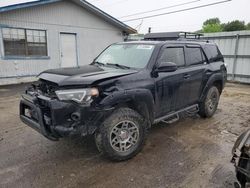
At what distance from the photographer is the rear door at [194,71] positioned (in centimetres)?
456

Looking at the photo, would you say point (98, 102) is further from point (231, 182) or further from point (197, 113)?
point (197, 113)

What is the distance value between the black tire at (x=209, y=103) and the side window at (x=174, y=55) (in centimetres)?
133

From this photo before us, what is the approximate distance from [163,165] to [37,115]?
202cm

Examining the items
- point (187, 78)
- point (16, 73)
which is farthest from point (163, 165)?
point (16, 73)

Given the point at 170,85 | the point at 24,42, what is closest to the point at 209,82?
the point at 170,85

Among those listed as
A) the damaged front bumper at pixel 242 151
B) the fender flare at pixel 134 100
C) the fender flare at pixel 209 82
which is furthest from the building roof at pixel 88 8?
the damaged front bumper at pixel 242 151

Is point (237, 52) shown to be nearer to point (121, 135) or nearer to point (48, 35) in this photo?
point (48, 35)

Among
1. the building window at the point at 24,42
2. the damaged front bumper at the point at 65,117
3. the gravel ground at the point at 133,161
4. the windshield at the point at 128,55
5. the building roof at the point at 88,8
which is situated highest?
the building roof at the point at 88,8

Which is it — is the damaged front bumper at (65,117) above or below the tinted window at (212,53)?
below

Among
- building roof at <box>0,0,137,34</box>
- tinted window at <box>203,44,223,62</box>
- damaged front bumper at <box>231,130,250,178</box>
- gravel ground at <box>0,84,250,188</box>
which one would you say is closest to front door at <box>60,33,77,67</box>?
building roof at <box>0,0,137,34</box>

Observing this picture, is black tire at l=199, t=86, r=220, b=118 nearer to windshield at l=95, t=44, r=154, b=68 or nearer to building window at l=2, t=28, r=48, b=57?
windshield at l=95, t=44, r=154, b=68

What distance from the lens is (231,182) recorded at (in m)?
2.87

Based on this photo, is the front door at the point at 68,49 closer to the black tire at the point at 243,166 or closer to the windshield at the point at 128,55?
the windshield at the point at 128,55

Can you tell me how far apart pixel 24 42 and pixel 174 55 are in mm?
9216
